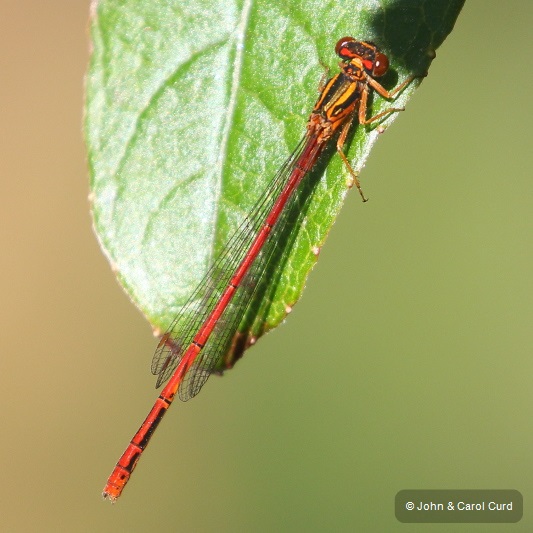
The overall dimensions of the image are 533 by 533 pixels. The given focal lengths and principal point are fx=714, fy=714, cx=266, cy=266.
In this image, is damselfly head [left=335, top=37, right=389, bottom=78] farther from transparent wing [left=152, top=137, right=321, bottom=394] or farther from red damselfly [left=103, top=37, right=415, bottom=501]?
transparent wing [left=152, top=137, right=321, bottom=394]

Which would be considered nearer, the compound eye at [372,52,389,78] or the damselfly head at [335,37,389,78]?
the damselfly head at [335,37,389,78]

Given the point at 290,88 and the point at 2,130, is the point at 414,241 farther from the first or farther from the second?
the point at 2,130

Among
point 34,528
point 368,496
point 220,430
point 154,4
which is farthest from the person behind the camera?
point 34,528

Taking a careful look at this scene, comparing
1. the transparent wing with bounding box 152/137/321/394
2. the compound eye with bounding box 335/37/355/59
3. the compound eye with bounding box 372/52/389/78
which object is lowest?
the transparent wing with bounding box 152/137/321/394

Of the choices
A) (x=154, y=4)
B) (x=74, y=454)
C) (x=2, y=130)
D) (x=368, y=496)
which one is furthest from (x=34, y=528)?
(x=154, y=4)

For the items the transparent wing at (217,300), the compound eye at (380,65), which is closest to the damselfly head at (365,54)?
the compound eye at (380,65)

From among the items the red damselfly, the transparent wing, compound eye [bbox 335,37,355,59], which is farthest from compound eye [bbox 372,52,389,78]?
the transparent wing

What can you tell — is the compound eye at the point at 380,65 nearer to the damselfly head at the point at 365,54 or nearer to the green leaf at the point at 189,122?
the damselfly head at the point at 365,54
